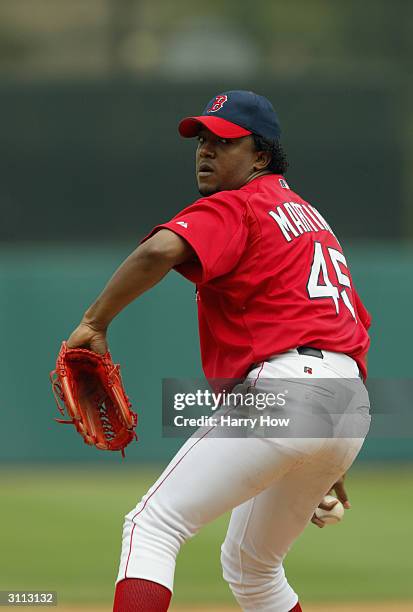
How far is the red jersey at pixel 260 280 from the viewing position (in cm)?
295

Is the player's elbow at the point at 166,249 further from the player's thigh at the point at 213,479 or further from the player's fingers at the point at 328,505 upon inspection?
the player's fingers at the point at 328,505

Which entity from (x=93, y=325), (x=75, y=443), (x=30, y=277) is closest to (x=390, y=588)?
(x=93, y=325)

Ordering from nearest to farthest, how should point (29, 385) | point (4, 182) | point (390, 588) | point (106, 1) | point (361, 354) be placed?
point (361, 354) → point (390, 588) → point (29, 385) → point (4, 182) → point (106, 1)

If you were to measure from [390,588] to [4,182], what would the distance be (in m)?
5.98

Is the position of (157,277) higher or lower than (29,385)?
higher

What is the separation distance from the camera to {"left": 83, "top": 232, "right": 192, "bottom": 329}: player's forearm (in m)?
2.88

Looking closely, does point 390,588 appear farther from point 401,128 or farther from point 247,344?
point 401,128

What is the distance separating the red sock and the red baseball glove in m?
0.42

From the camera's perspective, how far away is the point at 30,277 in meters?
8.34

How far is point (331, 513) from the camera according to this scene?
343 cm

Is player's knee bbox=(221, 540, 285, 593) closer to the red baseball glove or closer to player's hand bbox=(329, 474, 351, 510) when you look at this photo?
player's hand bbox=(329, 474, 351, 510)

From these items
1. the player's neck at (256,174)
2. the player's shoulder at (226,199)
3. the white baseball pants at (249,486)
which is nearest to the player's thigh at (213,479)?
the white baseball pants at (249,486)

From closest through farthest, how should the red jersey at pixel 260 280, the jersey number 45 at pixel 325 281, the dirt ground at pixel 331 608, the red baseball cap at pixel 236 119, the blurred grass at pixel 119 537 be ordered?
the red jersey at pixel 260 280 → the jersey number 45 at pixel 325 281 → the red baseball cap at pixel 236 119 → the dirt ground at pixel 331 608 → the blurred grass at pixel 119 537

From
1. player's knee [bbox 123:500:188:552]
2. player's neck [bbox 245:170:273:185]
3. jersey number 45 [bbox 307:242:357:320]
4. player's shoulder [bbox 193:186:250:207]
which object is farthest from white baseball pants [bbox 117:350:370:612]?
player's neck [bbox 245:170:273:185]
